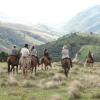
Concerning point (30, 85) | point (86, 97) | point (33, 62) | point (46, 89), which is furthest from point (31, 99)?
point (33, 62)

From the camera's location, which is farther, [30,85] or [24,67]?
[24,67]

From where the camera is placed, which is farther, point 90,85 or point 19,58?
point 19,58

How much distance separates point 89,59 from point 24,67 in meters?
23.8

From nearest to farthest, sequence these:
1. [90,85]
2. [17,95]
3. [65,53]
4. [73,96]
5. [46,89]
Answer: [73,96] → [17,95] → [46,89] → [90,85] → [65,53]

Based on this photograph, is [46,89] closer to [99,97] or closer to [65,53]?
[99,97]

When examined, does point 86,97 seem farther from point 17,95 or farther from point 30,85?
point 30,85

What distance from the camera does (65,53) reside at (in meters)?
29.3

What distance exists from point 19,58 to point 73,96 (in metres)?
15.3

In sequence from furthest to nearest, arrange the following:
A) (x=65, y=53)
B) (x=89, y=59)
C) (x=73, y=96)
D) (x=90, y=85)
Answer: (x=89, y=59) → (x=65, y=53) → (x=90, y=85) → (x=73, y=96)

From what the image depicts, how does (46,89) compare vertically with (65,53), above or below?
below

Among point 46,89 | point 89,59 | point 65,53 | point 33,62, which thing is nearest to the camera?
point 46,89

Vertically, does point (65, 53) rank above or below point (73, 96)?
above

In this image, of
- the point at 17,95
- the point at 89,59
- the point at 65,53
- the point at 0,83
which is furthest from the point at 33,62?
the point at 89,59

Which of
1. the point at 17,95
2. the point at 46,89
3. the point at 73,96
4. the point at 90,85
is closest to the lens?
the point at 73,96
